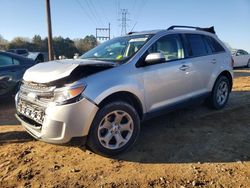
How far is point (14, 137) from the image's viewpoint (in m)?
5.14

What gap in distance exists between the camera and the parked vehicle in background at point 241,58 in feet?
69.9

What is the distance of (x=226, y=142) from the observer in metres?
4.71

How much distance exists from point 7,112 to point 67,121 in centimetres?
399

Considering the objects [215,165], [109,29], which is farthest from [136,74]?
[109,29]

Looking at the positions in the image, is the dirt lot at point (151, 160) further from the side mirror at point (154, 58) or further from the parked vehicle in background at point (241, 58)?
the parked vehicle in background at point (241, 58)

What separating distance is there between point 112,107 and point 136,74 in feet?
2.27

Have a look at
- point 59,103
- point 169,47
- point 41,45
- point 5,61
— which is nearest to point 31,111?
point 59,103

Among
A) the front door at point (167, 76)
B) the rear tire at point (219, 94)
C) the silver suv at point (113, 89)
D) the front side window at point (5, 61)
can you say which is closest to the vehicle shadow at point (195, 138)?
the rear tire at point (219, 94)

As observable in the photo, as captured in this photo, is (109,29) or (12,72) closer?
(12,72)

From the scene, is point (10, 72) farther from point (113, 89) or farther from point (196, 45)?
point (196, 45)

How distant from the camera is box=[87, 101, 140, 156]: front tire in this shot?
394cm

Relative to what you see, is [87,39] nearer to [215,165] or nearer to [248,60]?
[248,60]

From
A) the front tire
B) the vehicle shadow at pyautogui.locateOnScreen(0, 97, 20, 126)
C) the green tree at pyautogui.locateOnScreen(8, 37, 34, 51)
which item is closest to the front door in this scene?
the front tire

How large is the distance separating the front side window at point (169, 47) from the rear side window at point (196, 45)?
0.34 m
